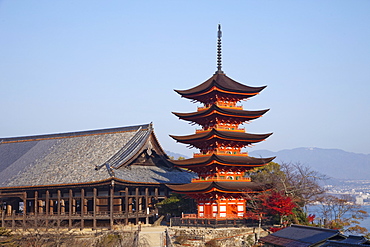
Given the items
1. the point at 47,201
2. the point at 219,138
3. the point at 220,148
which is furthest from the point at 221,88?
the point at 47,201

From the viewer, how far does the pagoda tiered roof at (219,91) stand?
1723 inches

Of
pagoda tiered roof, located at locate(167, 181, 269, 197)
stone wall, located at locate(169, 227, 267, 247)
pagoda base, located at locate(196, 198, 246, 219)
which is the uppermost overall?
pagoda tiered roof, located at locate(167, 181, 269, 197)

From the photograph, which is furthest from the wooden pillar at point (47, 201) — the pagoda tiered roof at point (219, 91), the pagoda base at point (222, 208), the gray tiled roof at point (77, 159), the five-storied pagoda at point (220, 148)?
the pagoda tiered roof at point (219, 91)

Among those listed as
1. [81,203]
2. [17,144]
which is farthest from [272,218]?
[17,144]

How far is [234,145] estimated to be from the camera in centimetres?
4381

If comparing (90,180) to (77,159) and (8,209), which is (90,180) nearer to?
(77,159)

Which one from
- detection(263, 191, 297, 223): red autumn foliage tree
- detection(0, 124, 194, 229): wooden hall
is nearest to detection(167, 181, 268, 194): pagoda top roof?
detection(263, 191, 297, 223): red autumn foliage tree

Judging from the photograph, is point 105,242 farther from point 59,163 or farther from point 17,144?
point 17,144

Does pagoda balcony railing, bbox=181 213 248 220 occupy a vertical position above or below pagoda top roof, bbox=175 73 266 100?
below

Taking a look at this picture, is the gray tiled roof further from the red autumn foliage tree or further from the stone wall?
the red autumn foliage tree

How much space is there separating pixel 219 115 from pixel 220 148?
8.89 feet

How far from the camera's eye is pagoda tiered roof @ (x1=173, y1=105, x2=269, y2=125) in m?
42.9

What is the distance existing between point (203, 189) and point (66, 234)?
11.2 m

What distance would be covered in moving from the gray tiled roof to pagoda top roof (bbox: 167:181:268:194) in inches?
217
